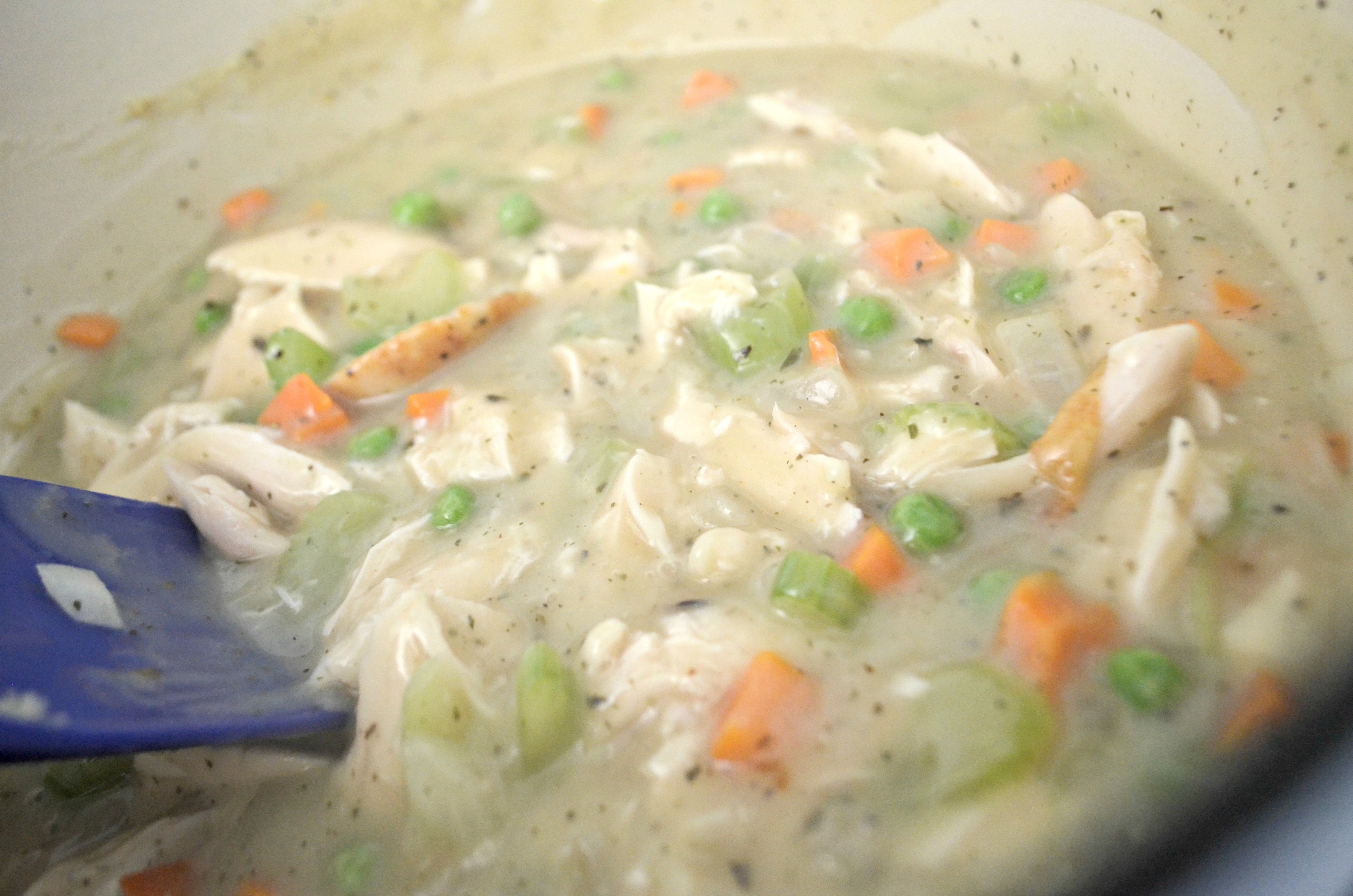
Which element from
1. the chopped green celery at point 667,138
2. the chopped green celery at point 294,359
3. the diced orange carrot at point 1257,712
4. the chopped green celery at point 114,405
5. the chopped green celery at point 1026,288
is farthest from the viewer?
the chopped green celery at point 667,138

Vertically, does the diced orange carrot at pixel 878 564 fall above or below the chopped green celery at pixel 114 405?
above

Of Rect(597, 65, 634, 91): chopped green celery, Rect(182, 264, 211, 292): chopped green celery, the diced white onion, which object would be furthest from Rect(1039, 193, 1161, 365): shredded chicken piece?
Rect(182, 264, 211, 292): chopped green celery

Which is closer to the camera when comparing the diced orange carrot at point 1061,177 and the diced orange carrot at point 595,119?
the diced orange carrot at point 1061,177

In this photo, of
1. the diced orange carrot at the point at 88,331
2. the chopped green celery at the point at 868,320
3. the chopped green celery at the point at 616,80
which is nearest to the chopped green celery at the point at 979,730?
the chopped green celery at the point at 868,320

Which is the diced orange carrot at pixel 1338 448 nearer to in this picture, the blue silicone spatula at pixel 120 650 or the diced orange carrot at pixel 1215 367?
the diced orange carrot at pixel 1215 367

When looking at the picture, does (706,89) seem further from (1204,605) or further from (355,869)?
(355,869)

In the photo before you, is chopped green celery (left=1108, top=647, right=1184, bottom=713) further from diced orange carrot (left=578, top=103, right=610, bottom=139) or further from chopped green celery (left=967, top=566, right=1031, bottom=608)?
diced orange carrot (left=578, top=103, right=610, bottom=139)

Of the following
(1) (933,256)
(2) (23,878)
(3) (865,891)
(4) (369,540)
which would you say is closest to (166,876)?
(2) (23,878)
